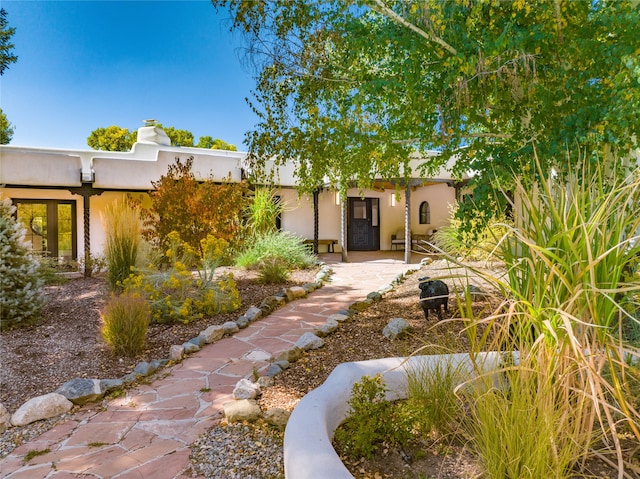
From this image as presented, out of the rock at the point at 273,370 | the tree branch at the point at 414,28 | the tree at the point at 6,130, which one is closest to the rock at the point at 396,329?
the rock at the point at 273,370

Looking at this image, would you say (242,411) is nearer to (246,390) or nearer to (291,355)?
(246,390)

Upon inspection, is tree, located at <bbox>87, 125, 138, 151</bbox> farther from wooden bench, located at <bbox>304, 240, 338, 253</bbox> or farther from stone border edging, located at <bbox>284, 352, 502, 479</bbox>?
stone border edging, located at <bbox>284, 352, 502, 479</bbox>

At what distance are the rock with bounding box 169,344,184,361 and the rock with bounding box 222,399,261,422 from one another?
1.48 m

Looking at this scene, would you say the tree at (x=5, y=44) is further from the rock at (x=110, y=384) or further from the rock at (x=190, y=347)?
the rock at (x=110, y=384)

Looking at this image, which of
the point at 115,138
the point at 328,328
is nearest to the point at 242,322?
the point at 328,328

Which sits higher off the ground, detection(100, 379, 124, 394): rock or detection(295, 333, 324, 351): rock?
detection(295, 333, 324, 351): rock

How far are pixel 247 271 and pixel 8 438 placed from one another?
6274mm

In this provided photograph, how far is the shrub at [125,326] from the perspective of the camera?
4145 millimetres

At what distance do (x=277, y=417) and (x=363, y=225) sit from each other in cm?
1290

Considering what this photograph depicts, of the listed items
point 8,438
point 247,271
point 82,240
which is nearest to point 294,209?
point 247,271

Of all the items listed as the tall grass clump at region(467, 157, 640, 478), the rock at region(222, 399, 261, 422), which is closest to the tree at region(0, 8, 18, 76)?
the rock at region(222, 399, 261, 422)

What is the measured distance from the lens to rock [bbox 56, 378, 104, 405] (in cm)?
321

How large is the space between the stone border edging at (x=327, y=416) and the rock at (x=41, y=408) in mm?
2180

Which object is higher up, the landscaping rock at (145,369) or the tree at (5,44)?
the tree at (5,44)
